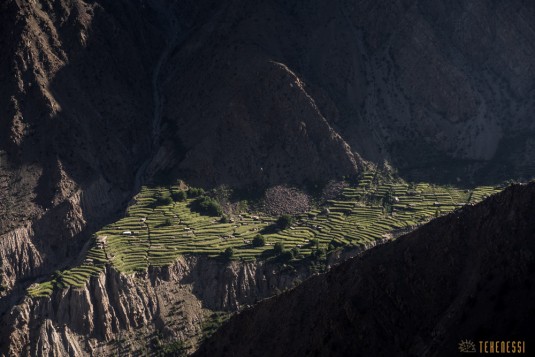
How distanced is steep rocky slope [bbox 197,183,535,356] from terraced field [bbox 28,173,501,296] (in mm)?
33074

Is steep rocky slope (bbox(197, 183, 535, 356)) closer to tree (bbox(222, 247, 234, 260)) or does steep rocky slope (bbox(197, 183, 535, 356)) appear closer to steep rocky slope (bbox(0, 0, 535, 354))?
tree (bbox(222, 247, 234, 260))

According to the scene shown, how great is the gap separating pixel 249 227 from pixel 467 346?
62152 mm

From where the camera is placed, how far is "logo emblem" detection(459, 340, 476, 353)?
52.6m

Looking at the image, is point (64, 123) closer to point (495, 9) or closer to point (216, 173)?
point (216, 173)

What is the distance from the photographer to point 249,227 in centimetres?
11300

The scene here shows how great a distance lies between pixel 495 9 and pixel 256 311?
3613 inches

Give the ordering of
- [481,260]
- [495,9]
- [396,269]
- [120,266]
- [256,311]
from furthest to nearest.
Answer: [495,9] < [120,266] < [256,311] < [396,269] < [481,260]

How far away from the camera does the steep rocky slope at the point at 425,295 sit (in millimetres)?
55906

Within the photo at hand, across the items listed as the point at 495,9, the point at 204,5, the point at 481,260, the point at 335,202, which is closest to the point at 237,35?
the point at 204,5

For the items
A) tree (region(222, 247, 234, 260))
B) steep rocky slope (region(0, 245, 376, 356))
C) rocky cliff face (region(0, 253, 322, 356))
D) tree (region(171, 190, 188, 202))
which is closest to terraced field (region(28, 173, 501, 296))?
tree (region(171, 190, 188, 202))

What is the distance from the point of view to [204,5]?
486 feet

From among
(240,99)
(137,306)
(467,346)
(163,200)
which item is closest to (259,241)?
(163,200)

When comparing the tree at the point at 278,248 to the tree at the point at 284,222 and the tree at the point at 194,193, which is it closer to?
the tree at the point at 284,222

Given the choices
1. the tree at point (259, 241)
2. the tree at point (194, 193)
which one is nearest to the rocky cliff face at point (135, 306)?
the tree at point (259, 241)
